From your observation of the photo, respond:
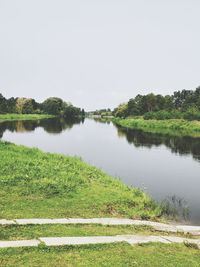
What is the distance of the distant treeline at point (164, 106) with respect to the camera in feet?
395

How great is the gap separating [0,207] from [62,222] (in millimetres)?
3076

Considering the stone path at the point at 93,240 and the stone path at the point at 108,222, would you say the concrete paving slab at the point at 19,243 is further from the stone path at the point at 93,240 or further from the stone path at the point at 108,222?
the stone path at the point at 108,222

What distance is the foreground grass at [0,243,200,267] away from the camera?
10.7m

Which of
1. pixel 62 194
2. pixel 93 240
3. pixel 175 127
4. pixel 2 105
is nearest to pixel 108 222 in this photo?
pixel 93 240

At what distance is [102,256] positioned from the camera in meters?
11.5

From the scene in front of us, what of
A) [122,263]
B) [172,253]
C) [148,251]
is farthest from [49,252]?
[172,253]

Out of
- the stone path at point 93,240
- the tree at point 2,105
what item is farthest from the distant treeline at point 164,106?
the stone path at point 93,240

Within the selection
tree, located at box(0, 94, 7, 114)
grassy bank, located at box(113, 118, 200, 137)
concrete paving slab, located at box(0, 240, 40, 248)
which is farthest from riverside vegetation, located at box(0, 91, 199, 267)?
tree, located at box(0, 94, 7, 114)

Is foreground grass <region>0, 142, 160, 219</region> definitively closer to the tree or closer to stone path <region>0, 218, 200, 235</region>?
stone path <region>0, 218, 200, 235</region>

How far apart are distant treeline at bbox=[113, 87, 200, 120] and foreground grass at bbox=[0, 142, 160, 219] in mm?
87180

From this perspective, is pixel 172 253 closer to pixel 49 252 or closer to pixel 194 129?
pixel 49 252

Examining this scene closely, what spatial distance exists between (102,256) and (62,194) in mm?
8597

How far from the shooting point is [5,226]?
44.5 ft

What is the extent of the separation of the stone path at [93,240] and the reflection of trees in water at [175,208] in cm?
594
